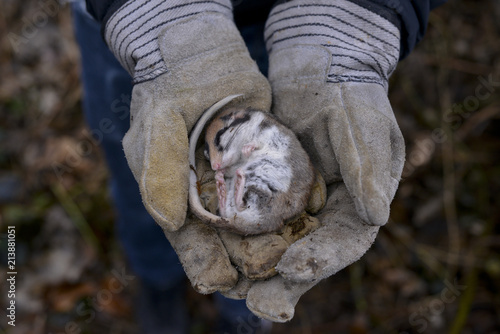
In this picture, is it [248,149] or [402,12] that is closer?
[402,12]

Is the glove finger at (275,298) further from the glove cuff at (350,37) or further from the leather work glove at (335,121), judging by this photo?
the glove cuff at (350,37)

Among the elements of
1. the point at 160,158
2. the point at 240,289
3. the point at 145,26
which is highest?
the point at 145,26

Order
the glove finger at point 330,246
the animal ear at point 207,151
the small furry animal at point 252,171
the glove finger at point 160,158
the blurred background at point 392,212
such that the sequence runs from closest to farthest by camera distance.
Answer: the glove finger at point 330,246 < the glove finger at point 160,158 < the small furry animal at point 252,171 < the animal ear at point 207,151 < the blurred background at point 392,212

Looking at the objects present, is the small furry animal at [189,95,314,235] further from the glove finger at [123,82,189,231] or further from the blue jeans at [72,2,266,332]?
the blue jeans at [72,2,266,332]

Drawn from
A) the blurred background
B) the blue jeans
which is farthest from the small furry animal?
the blurred background

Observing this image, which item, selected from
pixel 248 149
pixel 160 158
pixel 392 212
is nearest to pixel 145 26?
pixel 160 158

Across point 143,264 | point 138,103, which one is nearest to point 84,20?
point 138,103

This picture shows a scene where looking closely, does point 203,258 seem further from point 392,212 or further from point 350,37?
point 392,212

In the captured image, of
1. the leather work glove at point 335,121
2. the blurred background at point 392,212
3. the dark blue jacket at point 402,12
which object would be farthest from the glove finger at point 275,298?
the blurred background at point 392,212
